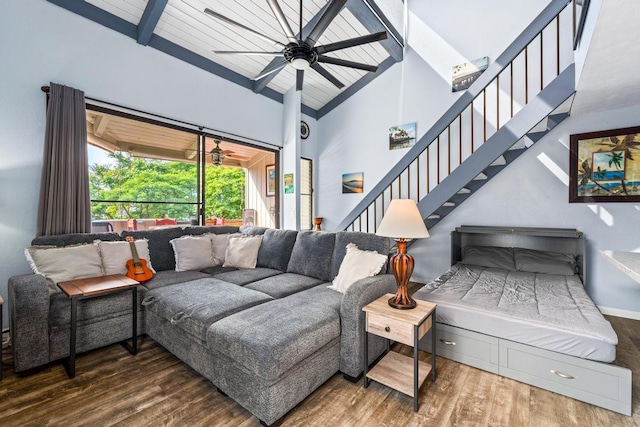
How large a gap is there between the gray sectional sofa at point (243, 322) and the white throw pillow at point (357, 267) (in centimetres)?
10

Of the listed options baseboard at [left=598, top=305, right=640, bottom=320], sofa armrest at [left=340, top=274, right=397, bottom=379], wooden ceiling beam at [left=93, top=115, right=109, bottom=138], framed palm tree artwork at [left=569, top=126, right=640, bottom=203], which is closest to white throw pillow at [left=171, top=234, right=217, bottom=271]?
wooden ceiling beam at [left=93, top=115, right=109, bottom=138]

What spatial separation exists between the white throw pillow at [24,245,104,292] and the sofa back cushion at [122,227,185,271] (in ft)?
1.47

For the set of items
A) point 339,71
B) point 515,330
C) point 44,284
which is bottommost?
point 515,330

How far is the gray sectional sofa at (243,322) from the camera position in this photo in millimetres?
1596

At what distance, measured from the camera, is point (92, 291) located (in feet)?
6.68

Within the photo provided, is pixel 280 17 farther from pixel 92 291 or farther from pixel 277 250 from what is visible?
pixel 92 291

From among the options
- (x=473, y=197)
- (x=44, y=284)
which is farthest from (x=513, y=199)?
(x=44, y=284)

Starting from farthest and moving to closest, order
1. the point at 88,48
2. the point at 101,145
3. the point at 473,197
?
the point at 473,197, the point at 101,145, the point at 88,48

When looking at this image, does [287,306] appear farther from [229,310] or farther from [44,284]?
[44,284]

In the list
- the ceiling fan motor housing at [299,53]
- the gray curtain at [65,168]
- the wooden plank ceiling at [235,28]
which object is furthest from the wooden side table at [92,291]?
the wooden plank ceiling at [235,28]

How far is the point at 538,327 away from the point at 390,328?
1056 mm

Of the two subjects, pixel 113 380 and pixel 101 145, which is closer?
pixel 113 380

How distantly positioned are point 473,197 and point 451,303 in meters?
2.32

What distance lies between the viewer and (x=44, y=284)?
2059 mm
